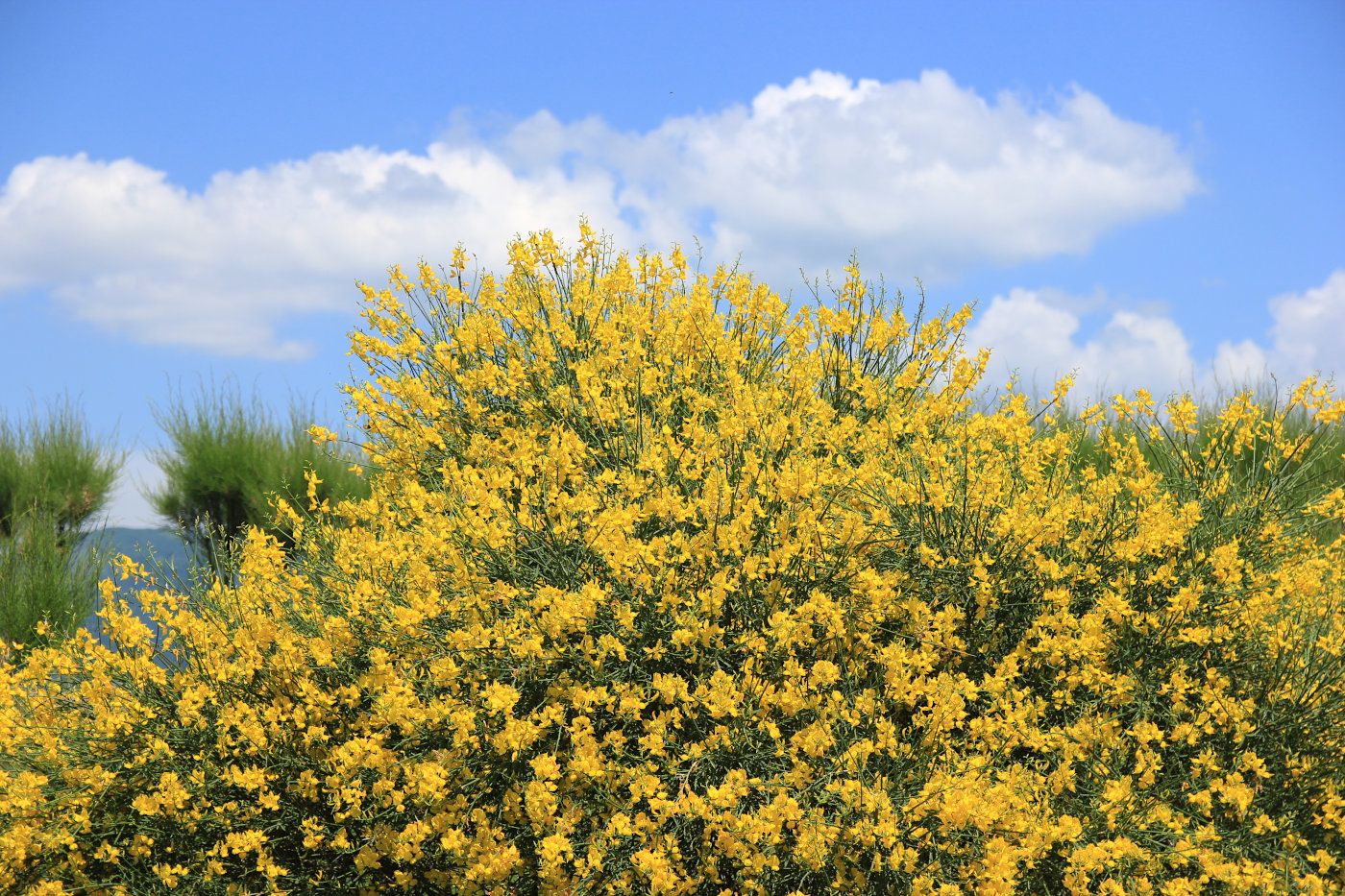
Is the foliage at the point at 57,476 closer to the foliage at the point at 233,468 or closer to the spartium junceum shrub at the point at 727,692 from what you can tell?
the foliage at the point at 233,468

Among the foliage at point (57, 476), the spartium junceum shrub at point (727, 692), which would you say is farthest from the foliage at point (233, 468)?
the spartium junceum shrub at point (727, 692)

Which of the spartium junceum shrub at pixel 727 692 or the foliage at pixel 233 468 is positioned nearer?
the spartium junceum shrub at pixel 727 692

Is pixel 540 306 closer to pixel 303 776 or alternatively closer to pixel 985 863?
pixel 303 776

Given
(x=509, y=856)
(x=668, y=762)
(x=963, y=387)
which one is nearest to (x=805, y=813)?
(x=668, y=762)

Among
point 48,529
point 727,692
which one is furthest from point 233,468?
point 727,692

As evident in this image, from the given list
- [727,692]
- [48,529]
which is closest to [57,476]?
[48,529]

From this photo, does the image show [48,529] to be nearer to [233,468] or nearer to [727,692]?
[233,468]

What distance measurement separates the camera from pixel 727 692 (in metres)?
3.14

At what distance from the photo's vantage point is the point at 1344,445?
9414 mm

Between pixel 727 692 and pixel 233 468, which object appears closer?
pixel 727 692

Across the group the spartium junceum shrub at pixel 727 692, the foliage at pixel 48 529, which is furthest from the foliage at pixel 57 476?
the spartium junceum shrub at pixel 727 692

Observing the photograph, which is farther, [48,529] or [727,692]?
[48,529]

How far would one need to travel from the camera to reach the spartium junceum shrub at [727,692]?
10.4ft

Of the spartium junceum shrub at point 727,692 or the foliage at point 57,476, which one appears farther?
the foliage at point 57,476
